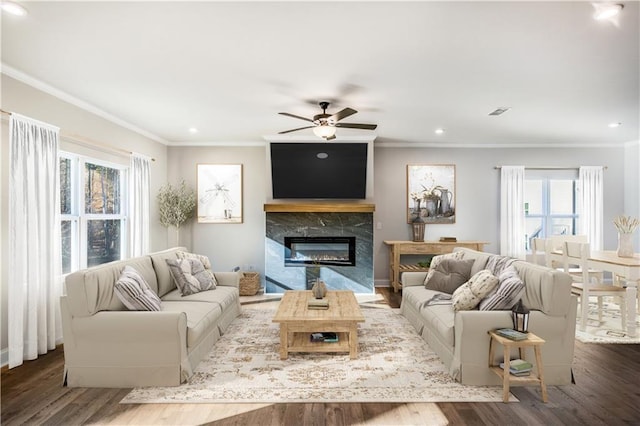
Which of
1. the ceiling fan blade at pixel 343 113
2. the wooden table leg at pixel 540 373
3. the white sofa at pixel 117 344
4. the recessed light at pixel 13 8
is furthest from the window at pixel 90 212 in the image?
the wooden table leg at pixel 540 373

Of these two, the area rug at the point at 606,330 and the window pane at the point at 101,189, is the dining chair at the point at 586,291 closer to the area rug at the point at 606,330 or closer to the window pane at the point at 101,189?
the area rug at the point at 606,330

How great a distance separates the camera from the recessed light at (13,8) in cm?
236

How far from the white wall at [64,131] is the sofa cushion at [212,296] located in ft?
4.78

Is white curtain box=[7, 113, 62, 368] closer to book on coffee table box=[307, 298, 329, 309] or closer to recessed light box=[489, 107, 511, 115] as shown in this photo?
book on coffee table box=[307, 298, 329, 309]

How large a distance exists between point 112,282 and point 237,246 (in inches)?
150

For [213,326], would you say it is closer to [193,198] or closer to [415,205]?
[193,198]

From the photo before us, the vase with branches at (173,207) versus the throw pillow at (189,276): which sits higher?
the vase with branches at (173,207)

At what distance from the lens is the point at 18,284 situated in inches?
135

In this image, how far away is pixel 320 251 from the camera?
6691mm

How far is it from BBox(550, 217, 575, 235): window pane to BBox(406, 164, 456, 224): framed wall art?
1.94 m

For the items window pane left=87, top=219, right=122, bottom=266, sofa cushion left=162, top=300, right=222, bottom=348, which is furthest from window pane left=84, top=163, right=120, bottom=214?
sofa cushion left=162, top=300, right=222, bottom=348

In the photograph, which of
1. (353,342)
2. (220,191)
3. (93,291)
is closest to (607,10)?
(353,342)

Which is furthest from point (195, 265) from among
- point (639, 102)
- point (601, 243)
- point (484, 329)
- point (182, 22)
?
point (601, 243)

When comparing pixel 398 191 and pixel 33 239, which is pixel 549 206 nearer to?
pixel 398 191
